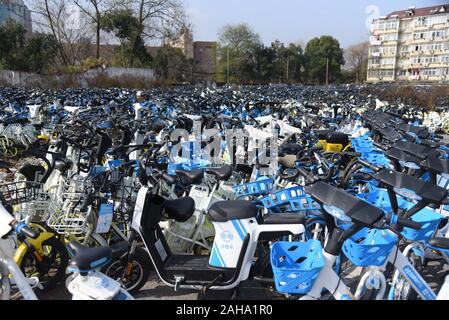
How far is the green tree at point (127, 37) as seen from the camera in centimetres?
2978

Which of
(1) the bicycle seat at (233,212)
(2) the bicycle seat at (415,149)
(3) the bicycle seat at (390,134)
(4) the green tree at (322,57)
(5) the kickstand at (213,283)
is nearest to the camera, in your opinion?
(1) the bicycle seat at (233,212)

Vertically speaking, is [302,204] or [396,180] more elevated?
[396,180]

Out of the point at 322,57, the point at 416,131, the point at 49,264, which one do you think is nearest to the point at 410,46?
the point at 322,57

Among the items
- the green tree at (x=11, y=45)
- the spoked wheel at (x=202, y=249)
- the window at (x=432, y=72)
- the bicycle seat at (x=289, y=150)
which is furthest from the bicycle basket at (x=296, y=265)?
the window at (x=432, y=72)

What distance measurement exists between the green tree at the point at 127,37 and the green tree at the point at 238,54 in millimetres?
15376

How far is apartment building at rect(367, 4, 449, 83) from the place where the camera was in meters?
56.1

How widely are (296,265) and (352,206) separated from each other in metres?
0.73

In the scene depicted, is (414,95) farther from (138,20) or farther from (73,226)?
(138,20)

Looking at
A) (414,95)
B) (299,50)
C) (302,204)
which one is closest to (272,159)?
(302,204)

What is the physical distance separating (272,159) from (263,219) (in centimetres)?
167

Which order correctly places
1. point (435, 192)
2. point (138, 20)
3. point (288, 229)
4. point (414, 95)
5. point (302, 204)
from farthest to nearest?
point (138, 20) < point (414, 95) < point (302, 204) < point (288, 229) < point (435, 192)

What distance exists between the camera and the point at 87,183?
3.06 meters

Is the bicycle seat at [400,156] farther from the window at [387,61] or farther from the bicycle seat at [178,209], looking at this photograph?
the window at [387,61]

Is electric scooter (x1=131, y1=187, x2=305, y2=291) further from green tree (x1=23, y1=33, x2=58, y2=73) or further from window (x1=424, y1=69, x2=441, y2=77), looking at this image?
window (x1=424, y1=69, x2=441, y2=77)
